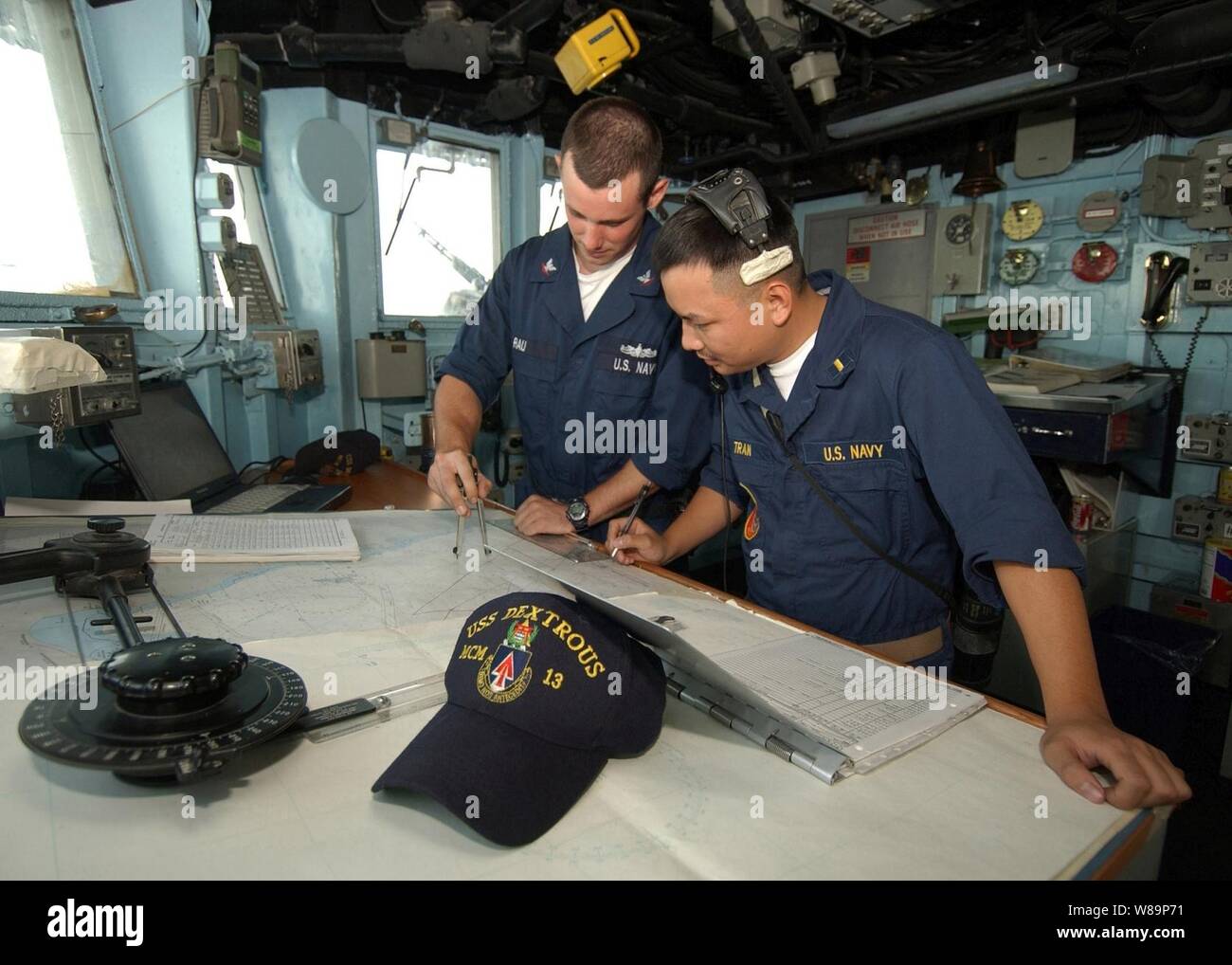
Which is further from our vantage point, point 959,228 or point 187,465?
point 959,228

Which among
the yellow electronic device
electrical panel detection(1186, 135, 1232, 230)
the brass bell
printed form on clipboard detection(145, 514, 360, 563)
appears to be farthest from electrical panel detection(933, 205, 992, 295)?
printed form on clipboard detection(145, 514, 360, 563)

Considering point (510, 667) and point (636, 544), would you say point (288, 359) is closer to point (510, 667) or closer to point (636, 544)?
point (636, 544)

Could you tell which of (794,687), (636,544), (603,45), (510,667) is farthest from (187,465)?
(603,45)

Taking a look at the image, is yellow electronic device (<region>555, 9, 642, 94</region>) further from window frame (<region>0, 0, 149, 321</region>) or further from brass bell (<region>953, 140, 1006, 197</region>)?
brass bell (<region>953, 140, 1006, 197</region>)

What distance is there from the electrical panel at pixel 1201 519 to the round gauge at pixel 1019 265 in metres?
1.21

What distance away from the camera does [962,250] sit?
3.80 meters

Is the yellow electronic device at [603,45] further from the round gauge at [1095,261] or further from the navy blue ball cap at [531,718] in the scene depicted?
the navy blue ball cap at [531,718]

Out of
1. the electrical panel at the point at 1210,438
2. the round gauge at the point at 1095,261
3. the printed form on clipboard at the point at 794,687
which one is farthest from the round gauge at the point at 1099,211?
the printed form on clipboard at the point at 794,687

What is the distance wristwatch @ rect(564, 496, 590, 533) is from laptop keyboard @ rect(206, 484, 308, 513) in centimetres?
85

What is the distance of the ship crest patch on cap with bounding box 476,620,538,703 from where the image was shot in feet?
2.45

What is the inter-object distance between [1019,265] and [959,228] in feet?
1.15

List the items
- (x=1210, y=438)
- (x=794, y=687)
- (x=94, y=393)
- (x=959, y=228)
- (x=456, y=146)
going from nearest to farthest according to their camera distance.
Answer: (x=794, y=687) → (x=94, y=393) → (x=1210, y=438) → (x=456, y=146) → (x=959, y=228)

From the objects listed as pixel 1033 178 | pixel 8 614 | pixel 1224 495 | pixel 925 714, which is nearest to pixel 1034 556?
pixel 925 714

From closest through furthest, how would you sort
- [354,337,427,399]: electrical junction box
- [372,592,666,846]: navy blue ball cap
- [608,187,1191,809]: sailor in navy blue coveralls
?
[372,592,666,846]: navy blue ball cap → [608,187,1191,809]: sailor in navy blue coveralls → [354,337,427,399]: electrical junction box
